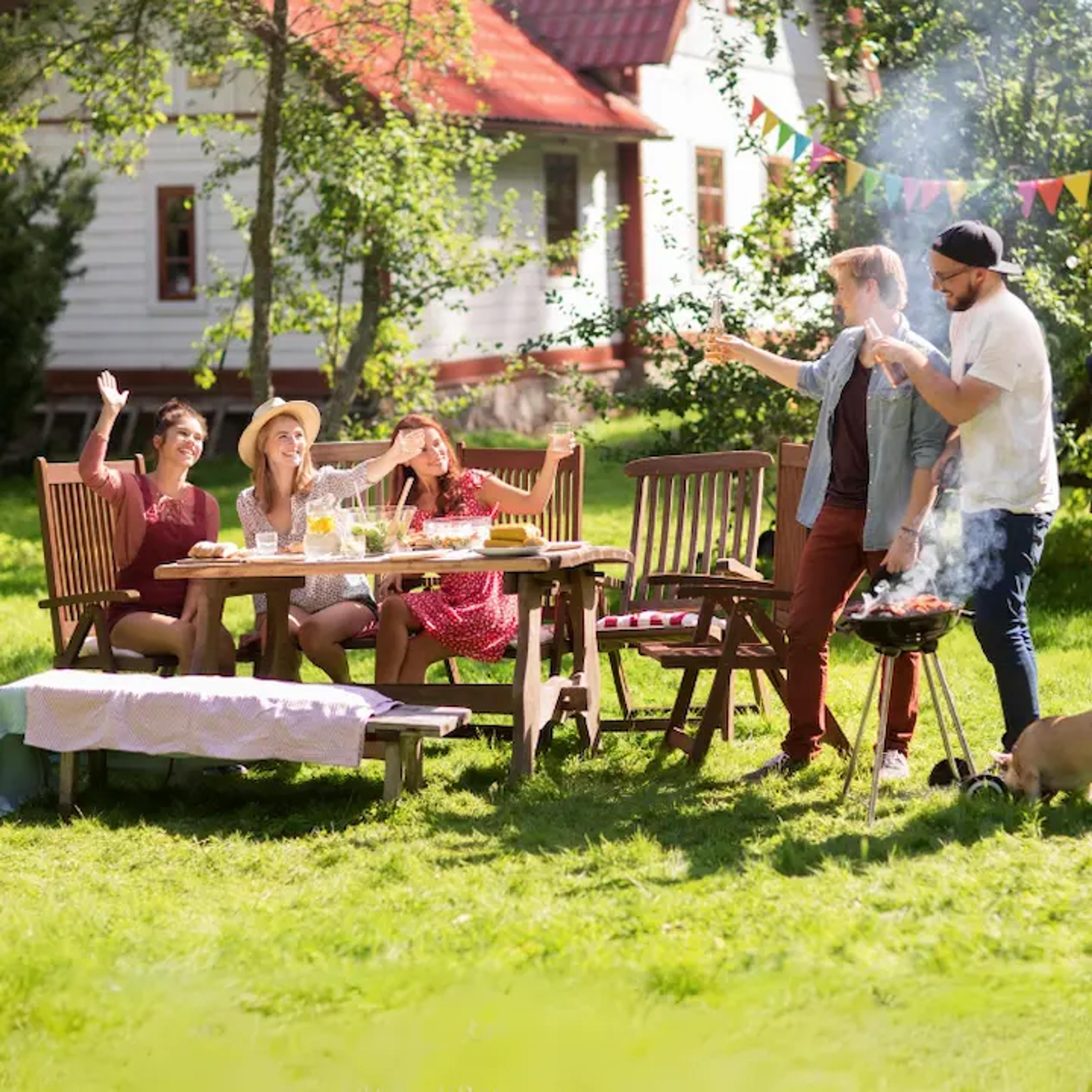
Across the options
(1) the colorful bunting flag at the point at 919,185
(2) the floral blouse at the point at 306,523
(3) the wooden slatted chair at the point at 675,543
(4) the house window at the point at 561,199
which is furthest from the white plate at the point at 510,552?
(4) the house window at the point at 561,199

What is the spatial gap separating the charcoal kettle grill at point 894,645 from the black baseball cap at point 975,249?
1.06 metres

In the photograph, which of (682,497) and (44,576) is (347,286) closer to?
(44,576)

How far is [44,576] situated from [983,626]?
8.10 metres

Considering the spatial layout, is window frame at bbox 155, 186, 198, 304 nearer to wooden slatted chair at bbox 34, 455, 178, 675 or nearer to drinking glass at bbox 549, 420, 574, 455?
wooden slatted chair at bbox 34, 455, 178, 675

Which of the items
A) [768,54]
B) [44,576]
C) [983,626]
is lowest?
[44,576]

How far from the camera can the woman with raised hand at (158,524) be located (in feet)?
25.3

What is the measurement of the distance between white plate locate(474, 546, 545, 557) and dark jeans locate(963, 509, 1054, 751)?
151cm

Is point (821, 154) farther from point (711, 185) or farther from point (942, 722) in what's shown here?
point (711, 185)

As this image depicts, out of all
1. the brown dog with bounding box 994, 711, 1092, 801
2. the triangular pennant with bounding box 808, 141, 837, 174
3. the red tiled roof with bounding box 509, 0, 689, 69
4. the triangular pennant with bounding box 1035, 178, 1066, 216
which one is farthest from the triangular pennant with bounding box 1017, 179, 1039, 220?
the red tiled roof with bounding box 509, 0, 689, 69

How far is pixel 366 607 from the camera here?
7.91 metres

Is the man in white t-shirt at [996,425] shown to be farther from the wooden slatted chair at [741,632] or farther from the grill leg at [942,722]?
the wooden slatted chair at [741,632]

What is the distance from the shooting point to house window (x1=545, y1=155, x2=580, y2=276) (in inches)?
875

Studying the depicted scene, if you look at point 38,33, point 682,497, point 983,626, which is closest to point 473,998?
point 983,626

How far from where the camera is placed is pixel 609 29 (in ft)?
76.1
